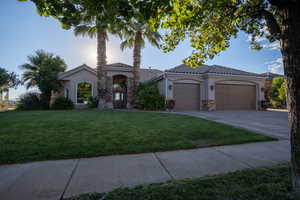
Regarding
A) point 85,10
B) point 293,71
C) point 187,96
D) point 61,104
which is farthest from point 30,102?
point 293,71

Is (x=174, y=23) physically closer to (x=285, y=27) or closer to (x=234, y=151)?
(x=285, y=27)

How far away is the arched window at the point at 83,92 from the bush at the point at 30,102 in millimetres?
3909

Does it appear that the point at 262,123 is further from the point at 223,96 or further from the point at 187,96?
the point at 223,96

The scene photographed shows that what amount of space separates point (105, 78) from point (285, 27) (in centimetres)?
1375

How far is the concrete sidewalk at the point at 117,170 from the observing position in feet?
6.46

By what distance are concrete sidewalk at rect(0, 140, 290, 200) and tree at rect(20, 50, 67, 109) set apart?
566 inches

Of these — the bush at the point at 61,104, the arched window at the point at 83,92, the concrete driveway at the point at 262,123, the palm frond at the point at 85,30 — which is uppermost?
the palm frond at the point at 85,30

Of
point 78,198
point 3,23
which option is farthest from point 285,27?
point 3,23

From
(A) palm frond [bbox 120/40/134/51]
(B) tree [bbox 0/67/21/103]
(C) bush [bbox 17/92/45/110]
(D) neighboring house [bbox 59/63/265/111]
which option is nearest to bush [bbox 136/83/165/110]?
(D) neighboring house [bbox 59/63/265/111]

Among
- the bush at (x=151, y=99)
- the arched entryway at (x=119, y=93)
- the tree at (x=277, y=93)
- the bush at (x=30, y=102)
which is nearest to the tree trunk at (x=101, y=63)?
the arched entryway at (x=119, y=93)

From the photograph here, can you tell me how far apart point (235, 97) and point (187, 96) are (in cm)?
503

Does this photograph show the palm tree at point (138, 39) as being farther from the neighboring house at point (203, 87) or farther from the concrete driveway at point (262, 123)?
the concrete driveway at point (262, 123)

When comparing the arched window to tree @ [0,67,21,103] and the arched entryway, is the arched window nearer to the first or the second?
the arched entryway

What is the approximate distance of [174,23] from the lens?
2.36 m
